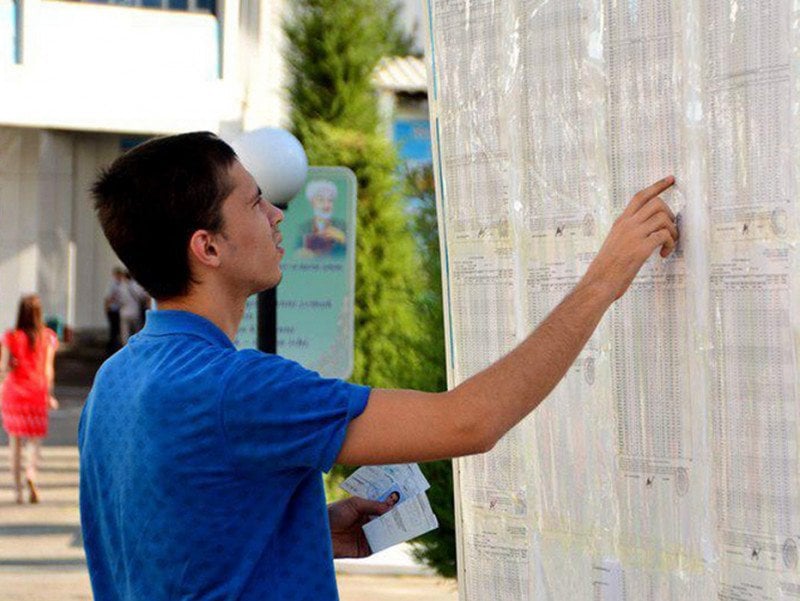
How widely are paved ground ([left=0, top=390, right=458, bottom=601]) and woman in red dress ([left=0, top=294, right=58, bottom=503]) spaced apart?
538 millimetres

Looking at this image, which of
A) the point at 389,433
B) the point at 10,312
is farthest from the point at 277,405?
the point at 10,312

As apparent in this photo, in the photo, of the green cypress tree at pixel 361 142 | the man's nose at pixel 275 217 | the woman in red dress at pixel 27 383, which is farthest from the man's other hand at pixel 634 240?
the woman in red dress at pixel 27 383

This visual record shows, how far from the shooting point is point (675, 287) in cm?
255

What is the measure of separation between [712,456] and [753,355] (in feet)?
0.64

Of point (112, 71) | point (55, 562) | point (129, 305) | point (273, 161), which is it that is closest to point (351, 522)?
point (273, 161)

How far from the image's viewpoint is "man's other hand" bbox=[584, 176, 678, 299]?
2383 mm

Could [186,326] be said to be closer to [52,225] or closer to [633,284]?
[633,284]

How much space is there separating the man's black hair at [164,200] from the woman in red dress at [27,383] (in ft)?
31.7

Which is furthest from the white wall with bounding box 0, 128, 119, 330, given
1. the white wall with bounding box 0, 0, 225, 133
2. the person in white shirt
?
the white wall with bounding box 0, 0, 225, 133

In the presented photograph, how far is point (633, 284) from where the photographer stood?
2637 mm

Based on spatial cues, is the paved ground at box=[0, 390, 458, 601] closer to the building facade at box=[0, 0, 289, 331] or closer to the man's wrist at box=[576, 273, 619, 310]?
the man's wrist at box=[576, 273, 619, 310]

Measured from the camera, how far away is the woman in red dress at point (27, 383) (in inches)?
469

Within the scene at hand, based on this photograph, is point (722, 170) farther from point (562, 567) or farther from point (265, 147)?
point (265, 147)

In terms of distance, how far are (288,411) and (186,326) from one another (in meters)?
0.29
